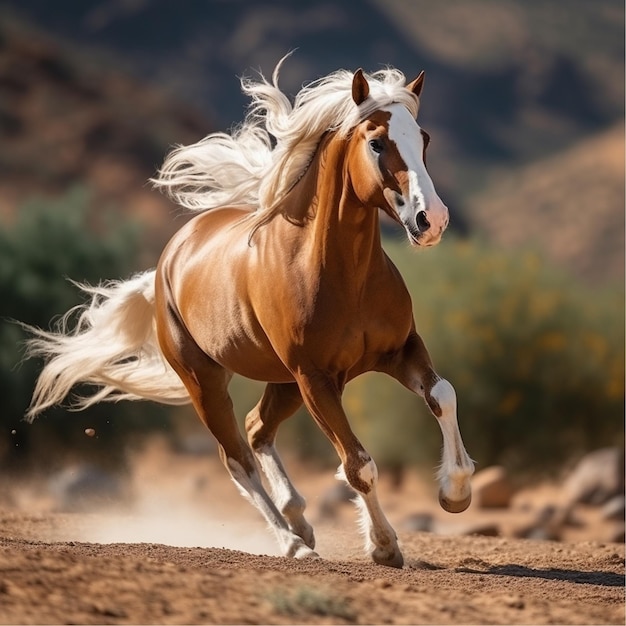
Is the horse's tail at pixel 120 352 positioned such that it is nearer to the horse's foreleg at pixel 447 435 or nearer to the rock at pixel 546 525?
the horse's foreleg at pixel 447 435

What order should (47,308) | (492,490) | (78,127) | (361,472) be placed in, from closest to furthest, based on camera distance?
(361,472)
(492,490)
(47,308)
(78,127)

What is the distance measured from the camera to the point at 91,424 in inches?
632

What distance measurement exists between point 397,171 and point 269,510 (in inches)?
88.9

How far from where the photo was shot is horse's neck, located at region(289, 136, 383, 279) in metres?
5.66

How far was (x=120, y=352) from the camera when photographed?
25.9 ft

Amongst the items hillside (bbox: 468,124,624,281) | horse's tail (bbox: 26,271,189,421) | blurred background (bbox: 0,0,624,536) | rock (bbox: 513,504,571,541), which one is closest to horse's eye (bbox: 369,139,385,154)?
blurred background (bbox: 0,0,624,536)

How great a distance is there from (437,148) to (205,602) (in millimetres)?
62088

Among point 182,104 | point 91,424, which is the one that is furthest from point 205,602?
point 182,104

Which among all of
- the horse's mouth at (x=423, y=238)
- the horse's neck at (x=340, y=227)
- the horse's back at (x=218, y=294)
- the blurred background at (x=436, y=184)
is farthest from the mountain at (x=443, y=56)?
the horse's mouth at (x=423, y=238)

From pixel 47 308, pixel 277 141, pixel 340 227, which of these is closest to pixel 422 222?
pixel 340 227

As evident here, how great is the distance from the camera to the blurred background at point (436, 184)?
1650 cm

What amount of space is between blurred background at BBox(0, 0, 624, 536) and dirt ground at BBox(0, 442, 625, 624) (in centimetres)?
227

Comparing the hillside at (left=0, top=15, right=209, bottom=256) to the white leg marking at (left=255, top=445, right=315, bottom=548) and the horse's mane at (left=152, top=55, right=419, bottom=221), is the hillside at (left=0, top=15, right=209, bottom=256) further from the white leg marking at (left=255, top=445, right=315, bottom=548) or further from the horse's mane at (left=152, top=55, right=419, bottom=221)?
the white leg marking at (left=255, top=445, right=315, bottom=548)

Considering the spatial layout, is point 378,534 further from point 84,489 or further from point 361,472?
point 84,489
